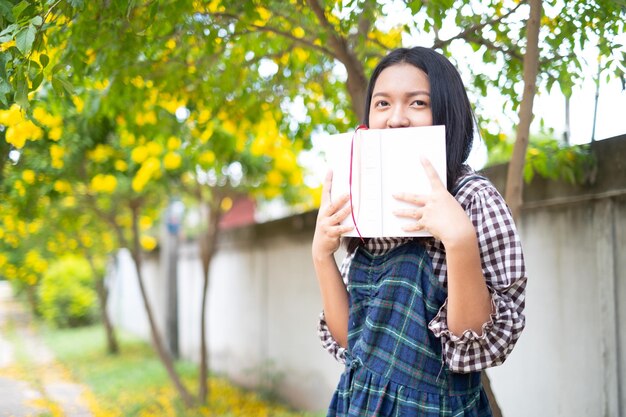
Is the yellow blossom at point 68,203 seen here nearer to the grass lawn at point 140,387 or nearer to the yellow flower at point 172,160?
the grass lawn at point 140,387

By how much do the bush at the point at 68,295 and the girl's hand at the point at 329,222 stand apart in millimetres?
13734

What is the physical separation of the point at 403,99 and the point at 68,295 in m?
14.3

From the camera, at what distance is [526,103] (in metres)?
2.58

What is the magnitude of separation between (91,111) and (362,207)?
2.90 metres

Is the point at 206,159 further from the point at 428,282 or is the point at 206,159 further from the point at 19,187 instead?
the point at 428,282

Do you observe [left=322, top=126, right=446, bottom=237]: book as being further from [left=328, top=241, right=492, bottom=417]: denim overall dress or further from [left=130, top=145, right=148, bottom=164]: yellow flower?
[left=130, top=145, right=148, bottom=164]: yellow flower

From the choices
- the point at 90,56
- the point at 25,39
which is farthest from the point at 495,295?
the point at 90,56

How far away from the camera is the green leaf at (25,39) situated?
1.88 metres

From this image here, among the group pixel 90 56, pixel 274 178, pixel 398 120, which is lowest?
pixel 398 120

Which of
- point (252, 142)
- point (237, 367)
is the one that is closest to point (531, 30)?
point (252, 142)

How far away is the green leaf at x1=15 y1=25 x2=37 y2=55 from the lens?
6.18 feet

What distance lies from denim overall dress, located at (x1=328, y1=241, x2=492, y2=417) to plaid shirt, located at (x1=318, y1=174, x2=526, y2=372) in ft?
0.14

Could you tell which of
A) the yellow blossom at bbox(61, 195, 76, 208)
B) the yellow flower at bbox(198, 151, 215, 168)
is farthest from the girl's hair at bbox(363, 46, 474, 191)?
the yellow blossom at bbox(61, 195, 76, 208)

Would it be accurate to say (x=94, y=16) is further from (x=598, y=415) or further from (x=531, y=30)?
(x=598, y=415)
